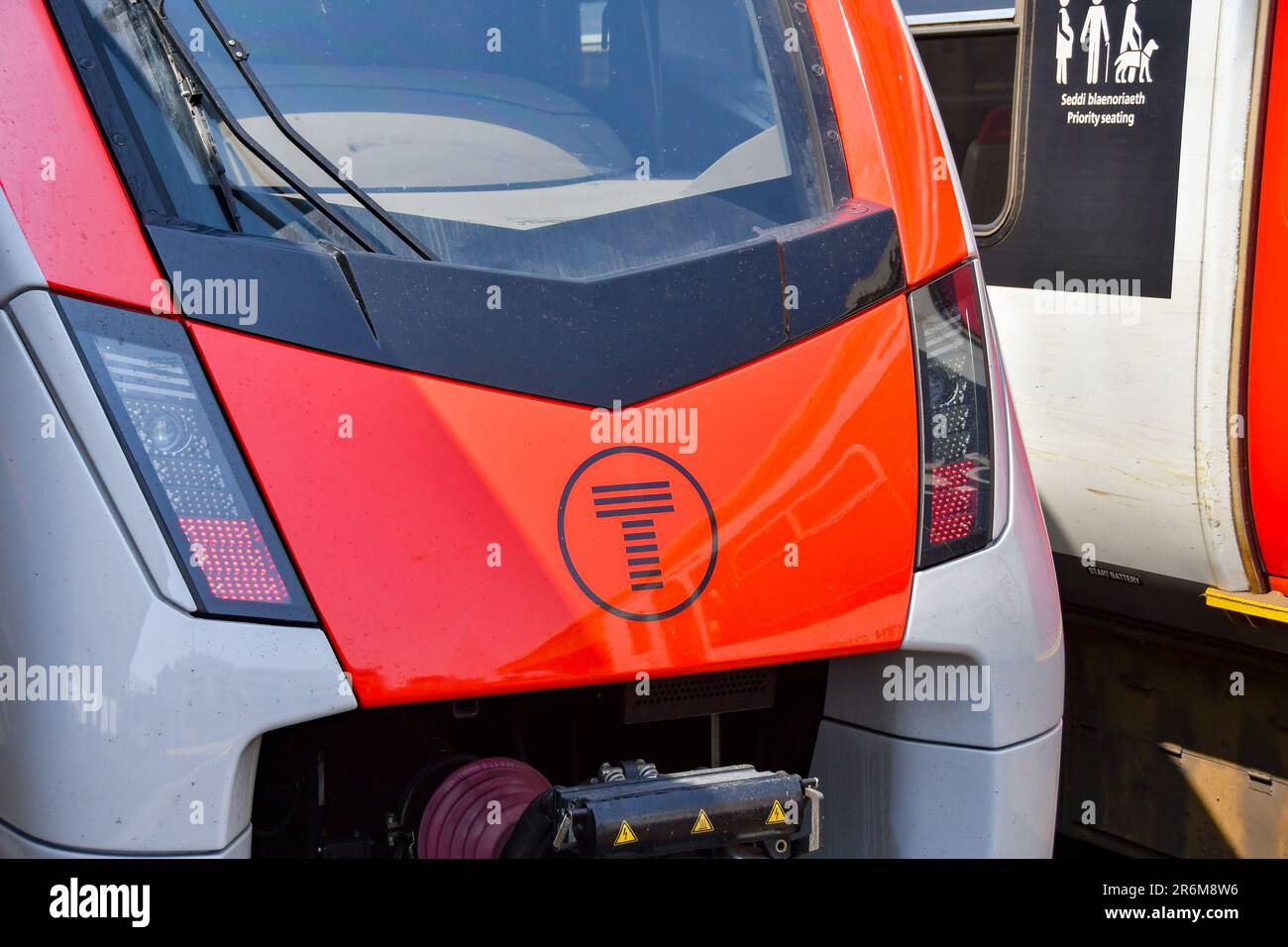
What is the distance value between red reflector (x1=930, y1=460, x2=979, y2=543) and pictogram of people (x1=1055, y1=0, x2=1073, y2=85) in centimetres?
175

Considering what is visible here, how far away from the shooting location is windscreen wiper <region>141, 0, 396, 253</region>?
239 centimetres

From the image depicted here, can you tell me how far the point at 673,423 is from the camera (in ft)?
7.84

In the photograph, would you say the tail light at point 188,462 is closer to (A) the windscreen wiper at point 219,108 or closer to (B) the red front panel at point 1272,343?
(A) the windscreen wiper at point 219,108

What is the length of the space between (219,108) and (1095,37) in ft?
7.86

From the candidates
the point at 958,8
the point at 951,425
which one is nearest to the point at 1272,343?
the point at 951,425

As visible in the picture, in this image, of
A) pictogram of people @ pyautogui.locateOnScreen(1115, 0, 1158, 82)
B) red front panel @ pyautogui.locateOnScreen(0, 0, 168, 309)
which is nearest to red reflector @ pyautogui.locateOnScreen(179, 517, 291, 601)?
red front panel @ pyautogui.locateOnScreen(0, 0, 168, 309)

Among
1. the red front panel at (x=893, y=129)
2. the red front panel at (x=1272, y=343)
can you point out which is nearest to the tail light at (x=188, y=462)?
the red front panel at (x=893, y=129)

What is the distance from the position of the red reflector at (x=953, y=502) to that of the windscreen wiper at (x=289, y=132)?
929 mm

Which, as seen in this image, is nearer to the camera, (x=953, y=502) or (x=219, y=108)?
(x=219, y=108)

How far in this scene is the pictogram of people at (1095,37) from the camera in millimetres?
3830

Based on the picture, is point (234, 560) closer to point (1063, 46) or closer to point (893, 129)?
point (893, 129)

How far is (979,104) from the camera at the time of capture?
168 inches

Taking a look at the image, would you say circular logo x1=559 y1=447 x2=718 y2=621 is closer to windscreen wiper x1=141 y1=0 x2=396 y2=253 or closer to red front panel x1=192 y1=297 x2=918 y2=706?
red front panel x1=192 y1=297 x2=918 y2=706
